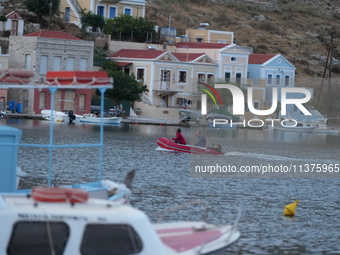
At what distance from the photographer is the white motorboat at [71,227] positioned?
1336cm

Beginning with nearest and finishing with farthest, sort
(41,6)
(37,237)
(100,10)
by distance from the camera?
(37,237)
(41,6)
(100,10)

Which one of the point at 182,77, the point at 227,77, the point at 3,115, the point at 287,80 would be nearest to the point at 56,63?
the point at 3,115

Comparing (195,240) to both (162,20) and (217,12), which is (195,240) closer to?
(162,20)

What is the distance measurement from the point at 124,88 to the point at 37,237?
63.2m

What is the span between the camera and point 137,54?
3366 inches

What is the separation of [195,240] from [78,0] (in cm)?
8263

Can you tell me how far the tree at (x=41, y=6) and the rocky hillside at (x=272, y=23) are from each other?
72.0ft

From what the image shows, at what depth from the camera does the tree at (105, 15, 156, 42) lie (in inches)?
3599

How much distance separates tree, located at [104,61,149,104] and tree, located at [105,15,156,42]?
44.3 ft

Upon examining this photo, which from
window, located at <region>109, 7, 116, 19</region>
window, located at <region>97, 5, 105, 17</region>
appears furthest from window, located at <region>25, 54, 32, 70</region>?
window, located at <region>109, 7, 116, 19</region>

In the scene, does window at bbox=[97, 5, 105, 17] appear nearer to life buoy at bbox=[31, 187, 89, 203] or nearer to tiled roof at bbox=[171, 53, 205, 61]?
tiled roof at bbox=[171, 53, 205, 61]

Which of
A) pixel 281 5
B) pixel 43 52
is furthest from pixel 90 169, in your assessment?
pixel 281 5

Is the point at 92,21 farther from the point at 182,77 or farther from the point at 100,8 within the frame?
the point at 182,77

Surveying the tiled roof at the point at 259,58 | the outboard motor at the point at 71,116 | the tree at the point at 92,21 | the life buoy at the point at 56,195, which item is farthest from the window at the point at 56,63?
the life buoy at the point at 56,195
